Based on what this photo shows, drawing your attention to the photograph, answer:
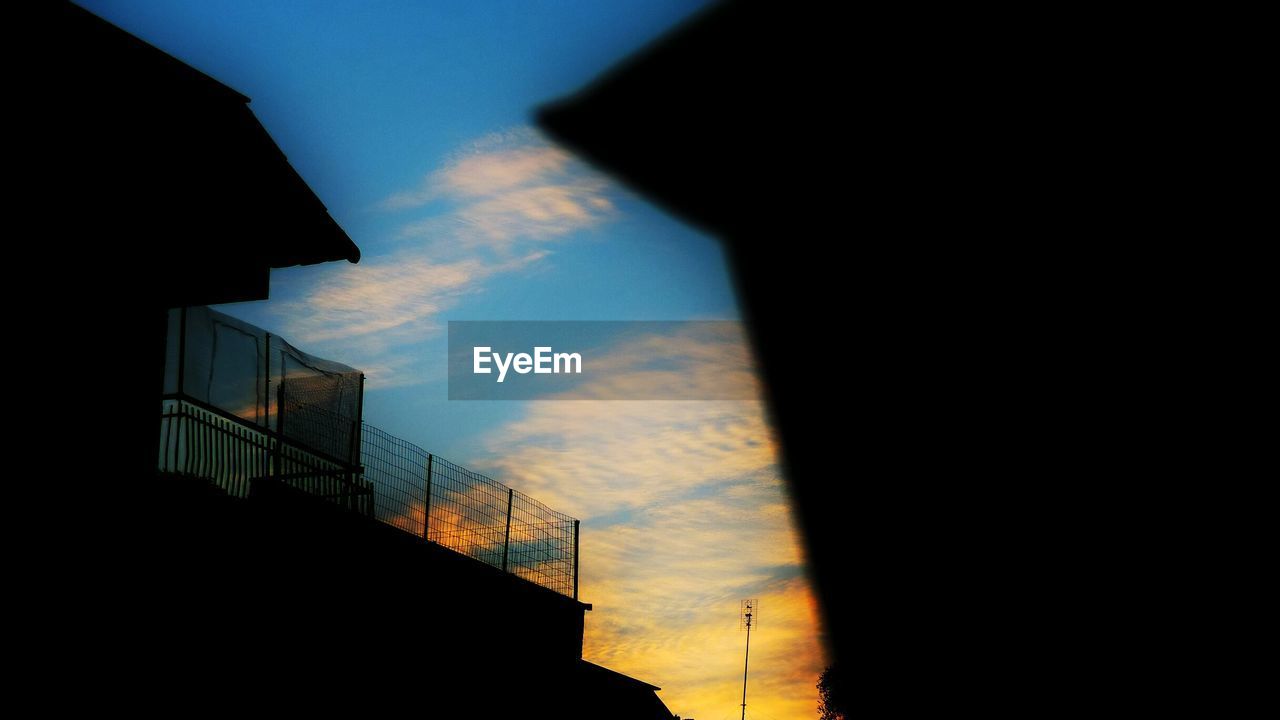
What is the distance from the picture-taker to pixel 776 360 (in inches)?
244

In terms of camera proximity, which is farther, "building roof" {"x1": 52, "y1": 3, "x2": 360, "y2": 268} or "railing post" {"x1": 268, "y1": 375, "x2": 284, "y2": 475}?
"railing post" {"x1": 268, "y1": 375, "x2": 284, "y2": 475}

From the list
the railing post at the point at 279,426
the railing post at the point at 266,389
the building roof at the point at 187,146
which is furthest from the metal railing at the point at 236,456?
the building roof at the point at 187,146

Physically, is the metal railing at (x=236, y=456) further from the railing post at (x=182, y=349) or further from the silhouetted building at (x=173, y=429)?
the railing post at (x=182, y=349)

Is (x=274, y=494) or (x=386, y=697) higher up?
(x=274, y=494)

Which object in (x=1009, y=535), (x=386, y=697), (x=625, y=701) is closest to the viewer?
(x=1009, y=535)

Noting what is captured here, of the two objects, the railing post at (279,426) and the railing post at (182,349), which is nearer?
the railing post at (182,349)

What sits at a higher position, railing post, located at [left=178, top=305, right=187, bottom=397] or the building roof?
the building roof

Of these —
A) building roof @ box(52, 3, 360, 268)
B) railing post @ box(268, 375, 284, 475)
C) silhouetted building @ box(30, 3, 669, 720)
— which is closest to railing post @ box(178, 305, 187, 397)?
silhouetted building @ box(30, 3, 669, 720)

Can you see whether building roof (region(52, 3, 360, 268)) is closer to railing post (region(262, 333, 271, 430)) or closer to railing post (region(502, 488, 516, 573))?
railing post (region(262, 333, 271, 430))

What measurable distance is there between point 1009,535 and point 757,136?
9.77 ft

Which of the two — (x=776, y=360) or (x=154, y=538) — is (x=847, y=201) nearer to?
(x=776, y=360)

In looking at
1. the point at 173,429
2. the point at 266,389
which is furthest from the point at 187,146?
the point at 266,389

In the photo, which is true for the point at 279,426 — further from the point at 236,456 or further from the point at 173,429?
the point at 173,429

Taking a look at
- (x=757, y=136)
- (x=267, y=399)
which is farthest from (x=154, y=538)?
(x=757, y=136)
